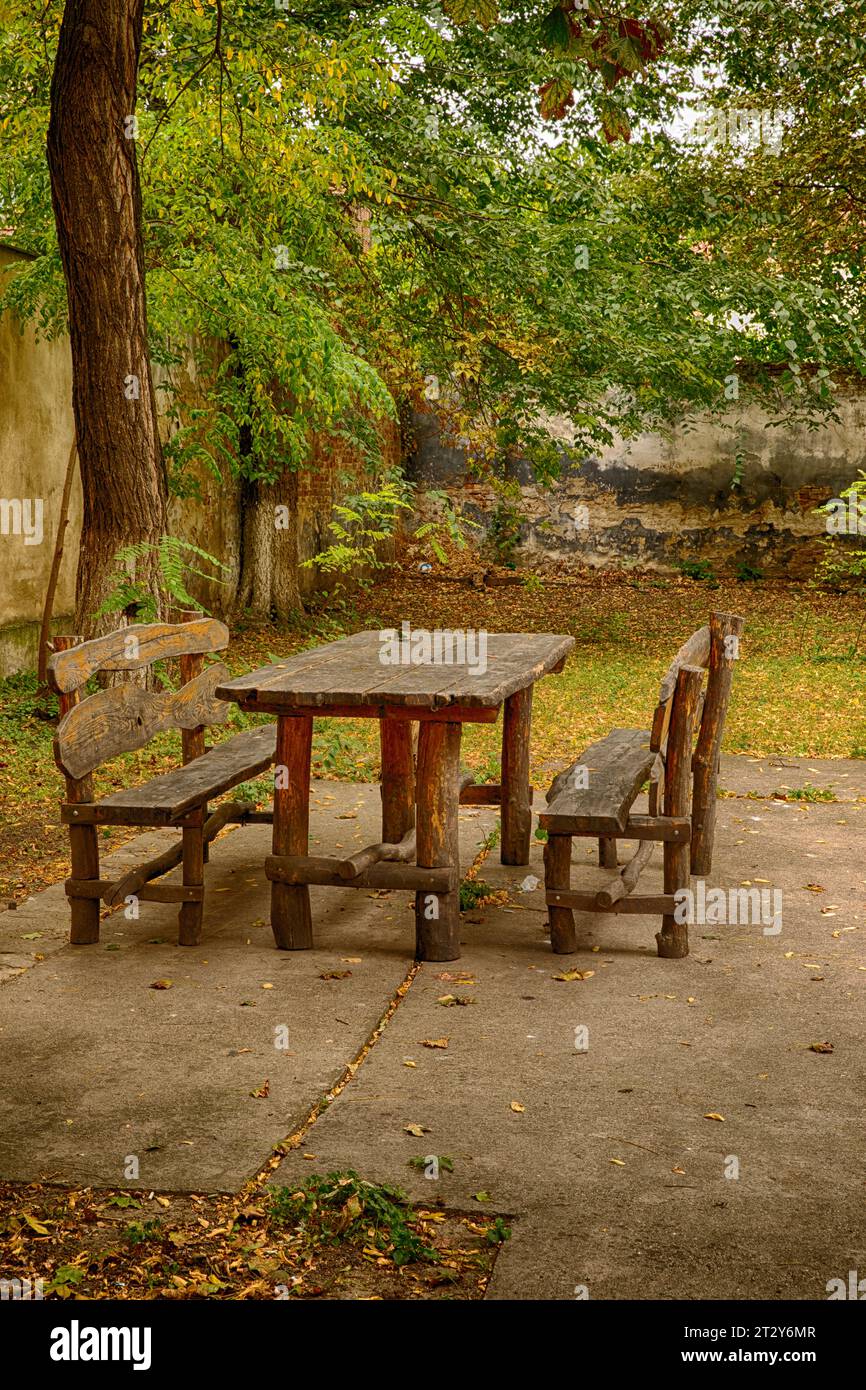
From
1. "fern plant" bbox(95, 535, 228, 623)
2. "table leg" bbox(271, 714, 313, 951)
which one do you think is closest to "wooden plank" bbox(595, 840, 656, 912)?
"table leg" bbox(271, 714, 313, 951)

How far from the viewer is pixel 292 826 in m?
5.09

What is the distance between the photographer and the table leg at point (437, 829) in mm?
4918

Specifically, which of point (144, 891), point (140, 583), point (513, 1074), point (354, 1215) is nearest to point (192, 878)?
point (144, 891)

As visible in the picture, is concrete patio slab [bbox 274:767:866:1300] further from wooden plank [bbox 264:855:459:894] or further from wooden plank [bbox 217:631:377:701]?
wooden plank [bbox 217:631:377:701]

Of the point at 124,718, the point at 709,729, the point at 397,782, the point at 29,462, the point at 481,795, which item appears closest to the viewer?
the point at 124,718

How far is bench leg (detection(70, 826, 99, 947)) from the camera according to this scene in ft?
16.5

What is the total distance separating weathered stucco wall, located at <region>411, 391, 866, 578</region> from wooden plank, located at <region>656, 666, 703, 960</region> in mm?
12658

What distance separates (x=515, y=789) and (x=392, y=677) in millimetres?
1400

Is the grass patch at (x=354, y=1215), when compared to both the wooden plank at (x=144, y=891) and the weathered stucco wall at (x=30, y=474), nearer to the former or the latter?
the wooden plank at (x=144, y=891)

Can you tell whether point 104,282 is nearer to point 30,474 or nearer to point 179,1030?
point 30,474

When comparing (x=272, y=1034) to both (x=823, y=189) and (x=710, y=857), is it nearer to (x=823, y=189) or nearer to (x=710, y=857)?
(x=710, y=857)

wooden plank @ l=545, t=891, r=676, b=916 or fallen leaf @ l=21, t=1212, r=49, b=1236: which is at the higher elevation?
wooden plank @ l=545, t=891, r=676, b=916

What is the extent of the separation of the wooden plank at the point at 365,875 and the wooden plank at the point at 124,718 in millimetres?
764

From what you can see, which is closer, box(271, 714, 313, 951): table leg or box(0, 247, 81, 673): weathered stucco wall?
box(271, 714, 313, 951): table leg
